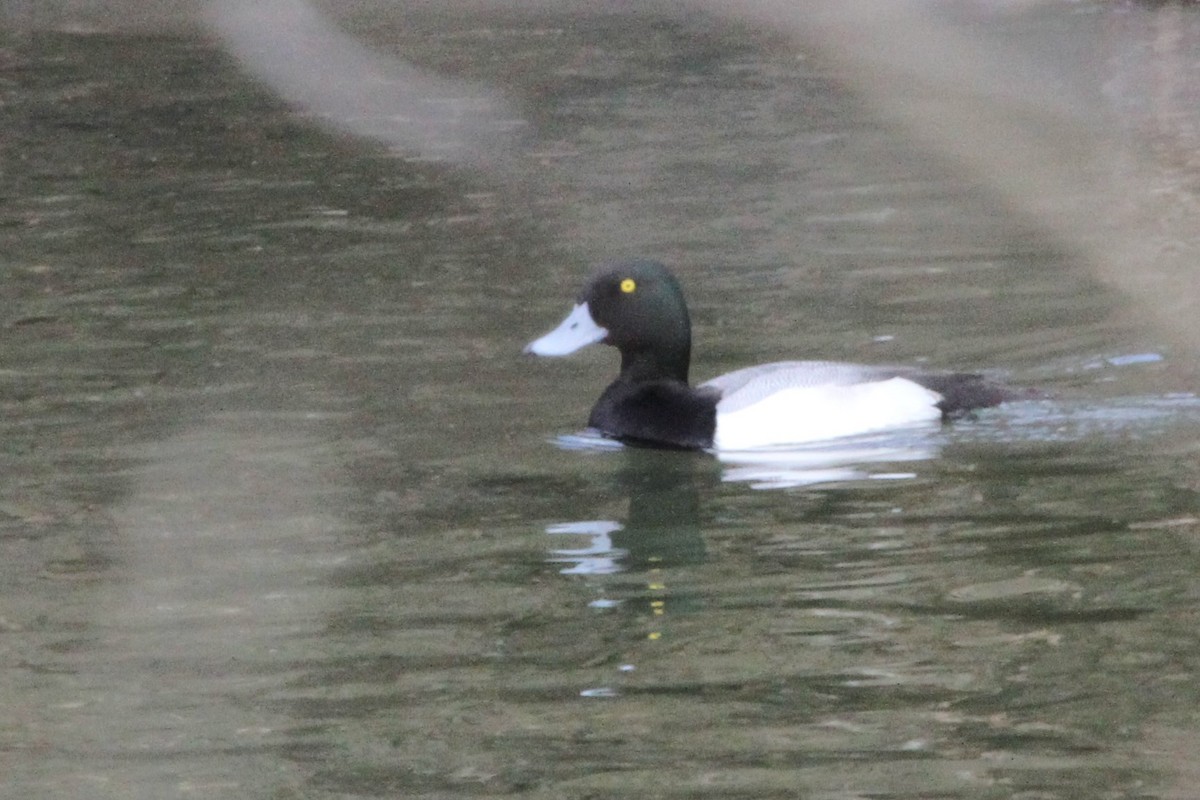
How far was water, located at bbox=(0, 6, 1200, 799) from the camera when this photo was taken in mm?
5469

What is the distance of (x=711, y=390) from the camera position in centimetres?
935

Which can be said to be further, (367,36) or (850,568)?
(367,36)

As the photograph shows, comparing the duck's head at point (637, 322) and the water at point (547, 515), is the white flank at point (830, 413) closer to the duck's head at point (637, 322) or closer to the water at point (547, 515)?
the water at point (547, 515)

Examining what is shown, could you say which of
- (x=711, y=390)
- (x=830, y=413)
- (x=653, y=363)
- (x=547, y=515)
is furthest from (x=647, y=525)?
(x=653, y=363)

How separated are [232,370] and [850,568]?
4.41 meters

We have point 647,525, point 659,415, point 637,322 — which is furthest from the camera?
point 637,322

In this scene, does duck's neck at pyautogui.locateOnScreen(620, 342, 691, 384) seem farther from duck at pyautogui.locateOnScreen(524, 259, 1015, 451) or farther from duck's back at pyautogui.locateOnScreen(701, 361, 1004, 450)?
duck's back at pyautogui.locateOnScreen(701, 361, 1004, 450)

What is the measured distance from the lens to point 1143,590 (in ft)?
21.5

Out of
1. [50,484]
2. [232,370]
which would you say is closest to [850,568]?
[50,484]

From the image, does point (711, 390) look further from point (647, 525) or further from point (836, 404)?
point (647, 525)

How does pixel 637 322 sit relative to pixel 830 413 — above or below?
above

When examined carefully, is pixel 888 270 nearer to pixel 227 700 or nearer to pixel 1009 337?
pixel 1009 337

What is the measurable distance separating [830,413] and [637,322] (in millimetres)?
1045

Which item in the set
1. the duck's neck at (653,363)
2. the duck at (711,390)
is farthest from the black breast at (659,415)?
the duck's neck at (653,363)
